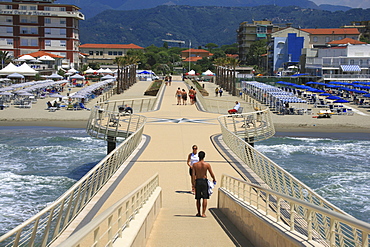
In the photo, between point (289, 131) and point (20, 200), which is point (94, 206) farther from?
point (289, 131)

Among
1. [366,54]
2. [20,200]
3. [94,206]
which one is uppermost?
[366,54]

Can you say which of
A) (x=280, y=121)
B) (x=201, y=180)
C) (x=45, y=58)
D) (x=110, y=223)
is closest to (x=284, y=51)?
(x=45, y=58)

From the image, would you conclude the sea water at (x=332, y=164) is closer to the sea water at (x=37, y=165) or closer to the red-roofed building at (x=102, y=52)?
the sea water at (x=37, y=165)

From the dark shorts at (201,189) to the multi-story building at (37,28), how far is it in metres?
96.7

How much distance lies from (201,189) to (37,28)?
101551 millimetres

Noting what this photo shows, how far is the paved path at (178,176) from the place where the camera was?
27.3ft

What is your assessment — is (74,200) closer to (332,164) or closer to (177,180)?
(177,180)

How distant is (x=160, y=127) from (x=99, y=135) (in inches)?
159

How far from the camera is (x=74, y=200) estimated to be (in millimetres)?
8453

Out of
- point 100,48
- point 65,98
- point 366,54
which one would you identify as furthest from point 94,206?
point 100,48

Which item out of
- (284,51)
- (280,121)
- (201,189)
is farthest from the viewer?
(284,51)

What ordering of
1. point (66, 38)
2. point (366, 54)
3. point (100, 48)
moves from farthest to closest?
point (100, 48)
point (66, 38)
point (366, 54)

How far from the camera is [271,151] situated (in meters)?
29.1

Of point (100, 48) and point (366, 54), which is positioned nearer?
point (366, 54)
